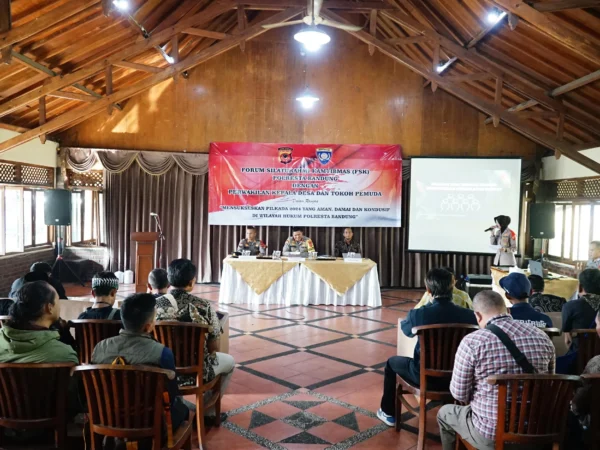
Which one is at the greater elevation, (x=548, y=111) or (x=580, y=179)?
(x=548, y=111)

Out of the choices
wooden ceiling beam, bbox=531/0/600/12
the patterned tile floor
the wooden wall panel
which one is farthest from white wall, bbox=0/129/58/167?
wooden ceiling beam, bbox=531/0/600/12

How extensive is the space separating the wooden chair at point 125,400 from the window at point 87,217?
7724 millimetres

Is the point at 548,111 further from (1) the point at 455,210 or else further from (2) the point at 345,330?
(2) the point at 345,330

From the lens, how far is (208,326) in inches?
105

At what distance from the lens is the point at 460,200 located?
328 inches

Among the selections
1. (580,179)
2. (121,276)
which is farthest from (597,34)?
(121,276)

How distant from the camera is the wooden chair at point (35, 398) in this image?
1980mm

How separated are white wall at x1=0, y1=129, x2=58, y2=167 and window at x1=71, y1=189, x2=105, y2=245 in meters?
0.84

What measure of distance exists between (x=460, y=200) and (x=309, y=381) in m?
5.26

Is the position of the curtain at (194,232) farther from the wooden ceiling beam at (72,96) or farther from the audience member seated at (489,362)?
the audience member seated at (489,362)

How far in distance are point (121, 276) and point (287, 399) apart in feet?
19.9

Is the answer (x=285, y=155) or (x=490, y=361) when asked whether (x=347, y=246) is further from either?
(x=490, y=361)

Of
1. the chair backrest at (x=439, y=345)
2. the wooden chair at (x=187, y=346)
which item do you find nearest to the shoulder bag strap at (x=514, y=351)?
the chair backrest at (x=439, y=345)

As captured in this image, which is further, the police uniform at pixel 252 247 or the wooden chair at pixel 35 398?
the police uniform at pixel 252 247
